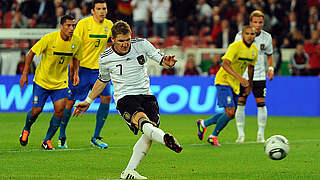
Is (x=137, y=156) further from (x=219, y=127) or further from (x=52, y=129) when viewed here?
(x=219, y=127)

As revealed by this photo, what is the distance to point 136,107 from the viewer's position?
8.51 m

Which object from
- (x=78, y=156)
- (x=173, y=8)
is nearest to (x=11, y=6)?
(x=173, y=8)

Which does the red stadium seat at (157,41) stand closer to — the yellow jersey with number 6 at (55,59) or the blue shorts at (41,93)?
the yellow jersey with number 6 at (55,59)

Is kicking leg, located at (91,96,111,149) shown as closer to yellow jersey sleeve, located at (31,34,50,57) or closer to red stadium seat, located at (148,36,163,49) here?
yellow jersey sleeve, located at (31,34,50,57)

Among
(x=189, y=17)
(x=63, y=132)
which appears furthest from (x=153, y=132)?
(x=189, y=17)

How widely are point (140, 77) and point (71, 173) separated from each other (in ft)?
4.84

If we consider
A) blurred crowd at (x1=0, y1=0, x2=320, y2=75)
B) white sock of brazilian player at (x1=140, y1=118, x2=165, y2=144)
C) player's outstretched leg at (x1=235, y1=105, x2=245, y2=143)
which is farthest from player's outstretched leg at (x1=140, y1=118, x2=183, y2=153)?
blurred crowd at (x1=0, y1=0, x2=320, y2=75)

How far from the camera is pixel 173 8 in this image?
24.2 m

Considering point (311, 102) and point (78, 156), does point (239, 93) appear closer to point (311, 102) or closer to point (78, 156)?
point (78, 156)

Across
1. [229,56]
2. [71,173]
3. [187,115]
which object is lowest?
[187,115]

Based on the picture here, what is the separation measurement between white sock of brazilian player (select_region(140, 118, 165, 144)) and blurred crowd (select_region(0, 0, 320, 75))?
533 inches

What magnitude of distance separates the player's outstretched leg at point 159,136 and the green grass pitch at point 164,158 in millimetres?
862

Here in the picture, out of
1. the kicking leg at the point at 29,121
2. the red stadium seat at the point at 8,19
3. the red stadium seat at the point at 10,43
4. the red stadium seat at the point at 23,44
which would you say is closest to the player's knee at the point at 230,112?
the kicking leg at the point at 29,121

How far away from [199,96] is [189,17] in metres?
4.84
